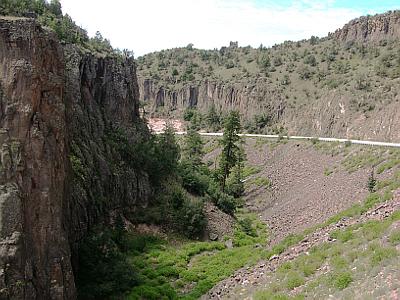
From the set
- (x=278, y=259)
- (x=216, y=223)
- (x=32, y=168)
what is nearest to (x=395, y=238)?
(x=278, y=259)

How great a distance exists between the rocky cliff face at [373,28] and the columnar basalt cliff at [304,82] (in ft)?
0.64

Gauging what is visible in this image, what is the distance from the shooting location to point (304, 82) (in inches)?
3529

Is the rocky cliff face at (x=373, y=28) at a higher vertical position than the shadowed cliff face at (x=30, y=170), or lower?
higher

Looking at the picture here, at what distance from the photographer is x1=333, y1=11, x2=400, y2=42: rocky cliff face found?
9169cm

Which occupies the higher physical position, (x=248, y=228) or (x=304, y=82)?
(x=304, y=82)

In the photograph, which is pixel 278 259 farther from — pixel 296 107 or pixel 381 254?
pixel 296 107

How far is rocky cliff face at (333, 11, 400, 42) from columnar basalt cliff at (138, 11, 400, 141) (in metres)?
0.19

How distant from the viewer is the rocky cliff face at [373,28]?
91688 mm

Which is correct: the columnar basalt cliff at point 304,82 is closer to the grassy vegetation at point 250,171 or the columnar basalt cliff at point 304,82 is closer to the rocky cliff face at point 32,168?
the grassy vegetation at point 250,171

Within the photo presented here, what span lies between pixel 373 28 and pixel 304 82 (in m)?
21.1

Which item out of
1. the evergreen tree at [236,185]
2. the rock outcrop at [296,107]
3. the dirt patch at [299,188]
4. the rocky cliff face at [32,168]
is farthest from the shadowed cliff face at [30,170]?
the rock outcrop at [296,107]

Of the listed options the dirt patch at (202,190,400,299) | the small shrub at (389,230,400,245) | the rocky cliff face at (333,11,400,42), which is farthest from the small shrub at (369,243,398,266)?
the rocky cliff face at (333,11,400,42)

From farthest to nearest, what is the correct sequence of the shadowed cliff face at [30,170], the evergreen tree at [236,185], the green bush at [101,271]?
the evergreen tree at [236,185], the green bush at [101,271], the shadowed cliff face at [30,170]

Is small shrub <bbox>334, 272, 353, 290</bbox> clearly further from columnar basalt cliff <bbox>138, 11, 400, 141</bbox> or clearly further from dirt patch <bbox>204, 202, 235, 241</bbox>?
columnar basalt cliff <bbox>138, 11, 400, 141</bbox>
